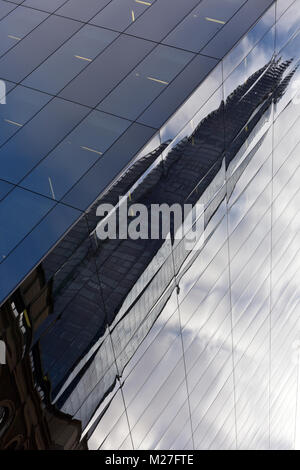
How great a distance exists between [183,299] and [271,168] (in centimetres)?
929

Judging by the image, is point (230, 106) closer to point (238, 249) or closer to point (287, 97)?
point (287, 97)

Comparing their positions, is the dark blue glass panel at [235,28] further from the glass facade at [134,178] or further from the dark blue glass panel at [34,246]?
the dark blue glass panel at [34,246]

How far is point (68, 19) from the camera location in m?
22.5

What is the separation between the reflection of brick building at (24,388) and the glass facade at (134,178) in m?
0.10

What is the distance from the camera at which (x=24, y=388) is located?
1769 centimetres

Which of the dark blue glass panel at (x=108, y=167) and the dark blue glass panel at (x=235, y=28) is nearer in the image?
the dark blue glass panel at (x=108, y=167)

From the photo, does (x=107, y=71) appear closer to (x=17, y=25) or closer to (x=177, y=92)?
(x=177, y=92)

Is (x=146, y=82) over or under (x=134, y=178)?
over

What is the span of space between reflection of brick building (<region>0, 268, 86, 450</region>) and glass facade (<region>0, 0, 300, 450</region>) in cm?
10

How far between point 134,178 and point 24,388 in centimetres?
739

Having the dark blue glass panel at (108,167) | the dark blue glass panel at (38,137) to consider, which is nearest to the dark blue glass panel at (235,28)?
the dark blue glass panel at (108,167)

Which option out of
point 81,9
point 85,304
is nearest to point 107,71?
point 81,9

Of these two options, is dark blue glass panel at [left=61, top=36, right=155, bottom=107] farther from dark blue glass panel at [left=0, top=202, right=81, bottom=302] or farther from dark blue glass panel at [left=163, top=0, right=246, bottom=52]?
dark blue glass panel at [left=0, top=202, right=81, bottom=302]

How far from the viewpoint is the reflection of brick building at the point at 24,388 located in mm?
15938
